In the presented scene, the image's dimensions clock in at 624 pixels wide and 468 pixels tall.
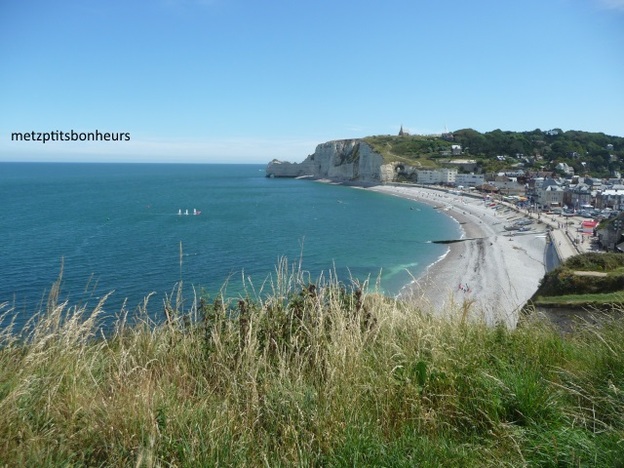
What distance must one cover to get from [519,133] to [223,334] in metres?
137

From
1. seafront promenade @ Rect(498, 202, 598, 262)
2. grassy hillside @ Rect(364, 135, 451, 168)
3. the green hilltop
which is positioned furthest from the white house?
seafront promenade @ Rect(498, 202, 598, 262)

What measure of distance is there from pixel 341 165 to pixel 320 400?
10848 centimetres

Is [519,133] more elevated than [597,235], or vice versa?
[519,133]

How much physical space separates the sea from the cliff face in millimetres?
24875

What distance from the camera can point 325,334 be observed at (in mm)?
3498

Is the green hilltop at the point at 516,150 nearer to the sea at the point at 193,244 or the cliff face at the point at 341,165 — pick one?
the cliff face at the point at 341,165

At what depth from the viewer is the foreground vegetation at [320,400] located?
7.89ft

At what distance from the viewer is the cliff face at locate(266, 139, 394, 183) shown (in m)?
97.1

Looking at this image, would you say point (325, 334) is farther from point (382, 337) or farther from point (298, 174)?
point (298, 174)

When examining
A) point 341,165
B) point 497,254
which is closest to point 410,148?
point 341,165

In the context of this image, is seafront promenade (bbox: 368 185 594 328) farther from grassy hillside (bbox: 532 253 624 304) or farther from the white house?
the white house

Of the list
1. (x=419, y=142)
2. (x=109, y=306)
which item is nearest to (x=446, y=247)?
(x=109, y=306)

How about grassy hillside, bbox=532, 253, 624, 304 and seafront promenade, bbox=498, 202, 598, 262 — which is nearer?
grassy hillside, bbox=532, 253, 624, 304

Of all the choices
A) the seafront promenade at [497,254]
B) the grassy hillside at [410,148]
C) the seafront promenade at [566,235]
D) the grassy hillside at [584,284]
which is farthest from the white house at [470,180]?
the grassy hillside at [584,284]
